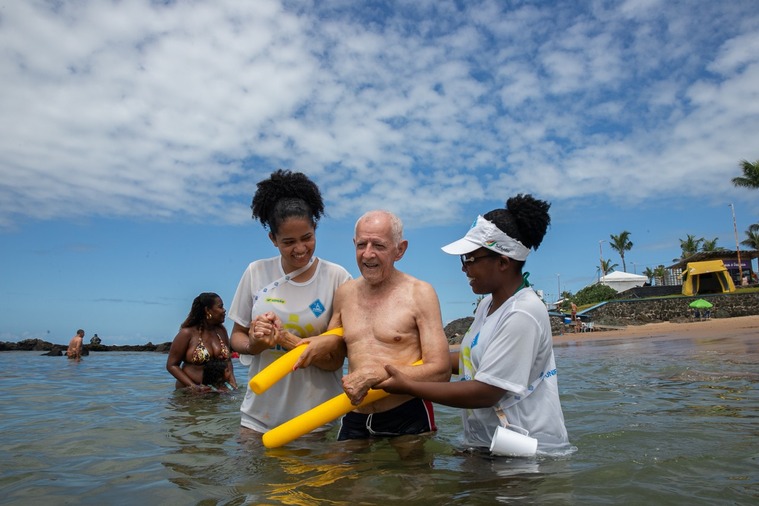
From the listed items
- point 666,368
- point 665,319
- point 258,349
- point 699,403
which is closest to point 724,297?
point 665,319

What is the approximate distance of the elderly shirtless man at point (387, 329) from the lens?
3742mm

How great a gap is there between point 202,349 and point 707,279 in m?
42.8

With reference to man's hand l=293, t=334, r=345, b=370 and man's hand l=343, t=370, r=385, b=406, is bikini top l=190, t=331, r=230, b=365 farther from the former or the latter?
man's hand l=343, t=370, r=385, b=406

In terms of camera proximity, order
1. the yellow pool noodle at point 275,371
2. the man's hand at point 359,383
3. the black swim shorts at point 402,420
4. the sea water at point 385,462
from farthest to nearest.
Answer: the black swim shorts at point 402,420, the yellow pool noodle at point 275,371, the man's hand at point 359,383, the sea water at point 385,462

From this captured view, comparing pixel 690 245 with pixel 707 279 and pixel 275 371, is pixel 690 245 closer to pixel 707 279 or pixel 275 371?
pixel 707 279

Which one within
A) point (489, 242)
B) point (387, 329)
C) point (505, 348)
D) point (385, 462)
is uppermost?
point (489, 242)

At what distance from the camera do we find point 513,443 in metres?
3.22

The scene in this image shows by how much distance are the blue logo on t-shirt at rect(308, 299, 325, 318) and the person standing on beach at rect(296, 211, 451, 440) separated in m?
0.20

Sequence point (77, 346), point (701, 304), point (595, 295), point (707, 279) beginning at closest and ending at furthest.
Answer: point (77, 346) < point (701, 304) < point (707, 279) < point (595, 295)

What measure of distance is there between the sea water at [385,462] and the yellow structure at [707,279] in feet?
122

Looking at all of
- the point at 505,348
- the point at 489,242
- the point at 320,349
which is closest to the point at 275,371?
the point at 320,349

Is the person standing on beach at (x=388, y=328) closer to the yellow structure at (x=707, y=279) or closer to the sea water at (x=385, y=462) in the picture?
the sea water at (x=385, y=462)

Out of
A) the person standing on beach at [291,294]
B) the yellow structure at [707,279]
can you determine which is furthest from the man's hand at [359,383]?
the yellow structure at [707,279]

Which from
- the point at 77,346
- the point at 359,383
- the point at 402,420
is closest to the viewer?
the point at 359,383
